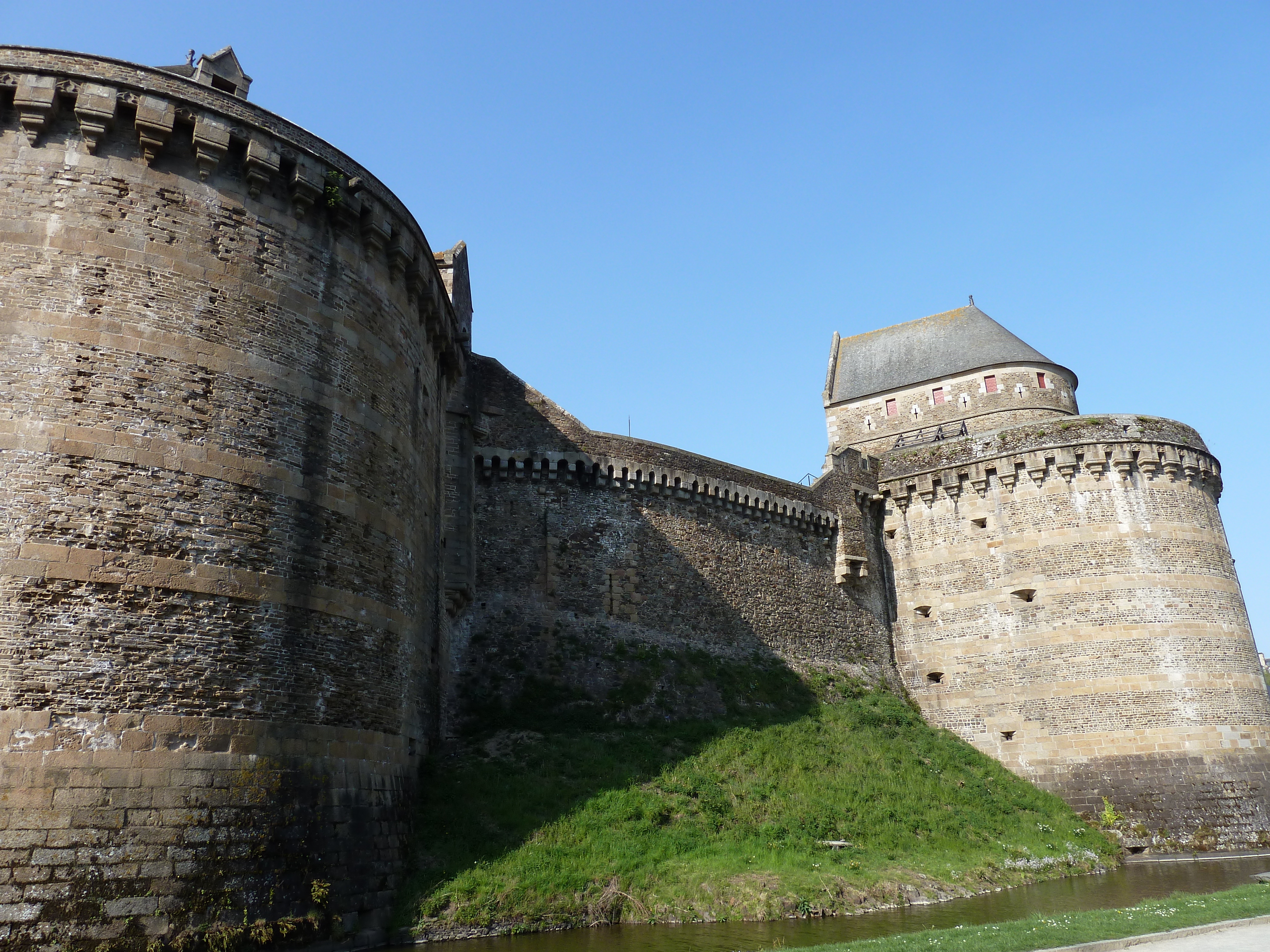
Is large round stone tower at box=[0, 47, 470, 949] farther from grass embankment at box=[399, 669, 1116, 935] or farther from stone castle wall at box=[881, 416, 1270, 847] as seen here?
stone castle wall at box=[881, 416, 1270, 847]

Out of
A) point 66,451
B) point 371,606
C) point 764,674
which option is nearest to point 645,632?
point 764,674

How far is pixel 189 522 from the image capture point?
36.0 ft

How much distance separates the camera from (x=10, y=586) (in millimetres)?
9836

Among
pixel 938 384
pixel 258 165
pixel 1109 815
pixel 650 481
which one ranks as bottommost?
pixel 1109 815

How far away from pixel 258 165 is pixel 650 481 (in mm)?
12355

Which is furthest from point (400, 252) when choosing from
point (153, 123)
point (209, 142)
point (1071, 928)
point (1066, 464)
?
point (1066, 464)

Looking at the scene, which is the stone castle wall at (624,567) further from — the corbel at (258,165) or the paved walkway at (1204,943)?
the paved walkway at (1204,943)

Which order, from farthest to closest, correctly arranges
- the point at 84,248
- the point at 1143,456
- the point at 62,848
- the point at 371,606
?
the point at 1143,456 → the point at 371,606 → the point at 84,248 → the point at 62,848

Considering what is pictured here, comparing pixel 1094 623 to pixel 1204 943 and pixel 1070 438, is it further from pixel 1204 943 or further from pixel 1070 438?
pixel 1204 943

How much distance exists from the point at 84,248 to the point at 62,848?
6911 millimetres

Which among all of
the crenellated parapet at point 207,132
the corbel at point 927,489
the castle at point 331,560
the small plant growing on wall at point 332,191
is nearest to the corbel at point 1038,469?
the castle at point 331,560

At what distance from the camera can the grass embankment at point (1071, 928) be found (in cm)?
948

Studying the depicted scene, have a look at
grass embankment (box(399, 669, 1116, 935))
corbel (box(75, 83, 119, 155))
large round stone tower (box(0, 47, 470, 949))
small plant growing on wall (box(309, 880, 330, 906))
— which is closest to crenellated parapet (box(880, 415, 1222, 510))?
grass embankment (box(399, 669, 1116, 935))

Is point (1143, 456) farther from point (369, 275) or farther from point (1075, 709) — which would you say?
point (369, 275)
